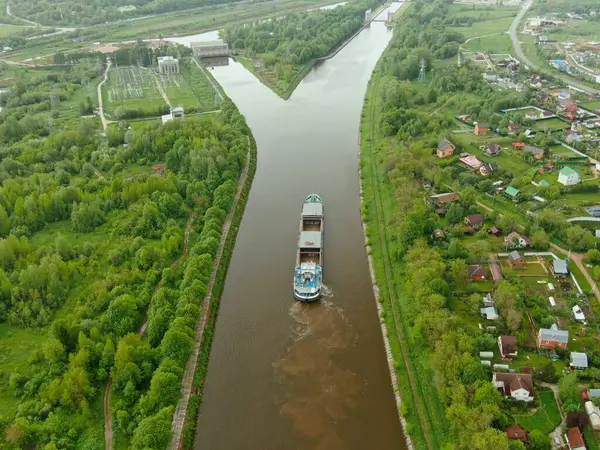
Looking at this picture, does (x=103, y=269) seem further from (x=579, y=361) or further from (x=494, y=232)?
(x=579, y=361)

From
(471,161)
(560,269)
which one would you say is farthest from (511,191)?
(560,269)

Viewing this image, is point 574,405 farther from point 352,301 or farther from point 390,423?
point 352,301

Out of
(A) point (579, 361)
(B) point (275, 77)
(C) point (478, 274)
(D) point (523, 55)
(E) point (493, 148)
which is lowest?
(D) point (523, 55)

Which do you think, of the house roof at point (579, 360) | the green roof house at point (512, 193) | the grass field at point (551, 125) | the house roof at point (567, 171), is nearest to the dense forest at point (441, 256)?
the green roof house at point (512, 193)

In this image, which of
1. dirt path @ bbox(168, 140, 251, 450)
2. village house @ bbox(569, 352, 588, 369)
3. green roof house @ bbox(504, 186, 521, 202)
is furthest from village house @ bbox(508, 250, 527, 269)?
dirt path @ bbox(168, 140, 251, 450)

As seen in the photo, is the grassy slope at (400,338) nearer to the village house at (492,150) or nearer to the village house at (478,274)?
the village house at (478,274)

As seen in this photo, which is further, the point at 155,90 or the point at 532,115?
the point at 155,90

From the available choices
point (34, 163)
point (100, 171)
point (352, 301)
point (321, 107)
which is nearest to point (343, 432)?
point (352, 301)

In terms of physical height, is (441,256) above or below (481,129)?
above

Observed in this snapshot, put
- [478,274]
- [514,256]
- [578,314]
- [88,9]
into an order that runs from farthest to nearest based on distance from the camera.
A: [88,9] → [514,256] → [478,274] → [578,314]
